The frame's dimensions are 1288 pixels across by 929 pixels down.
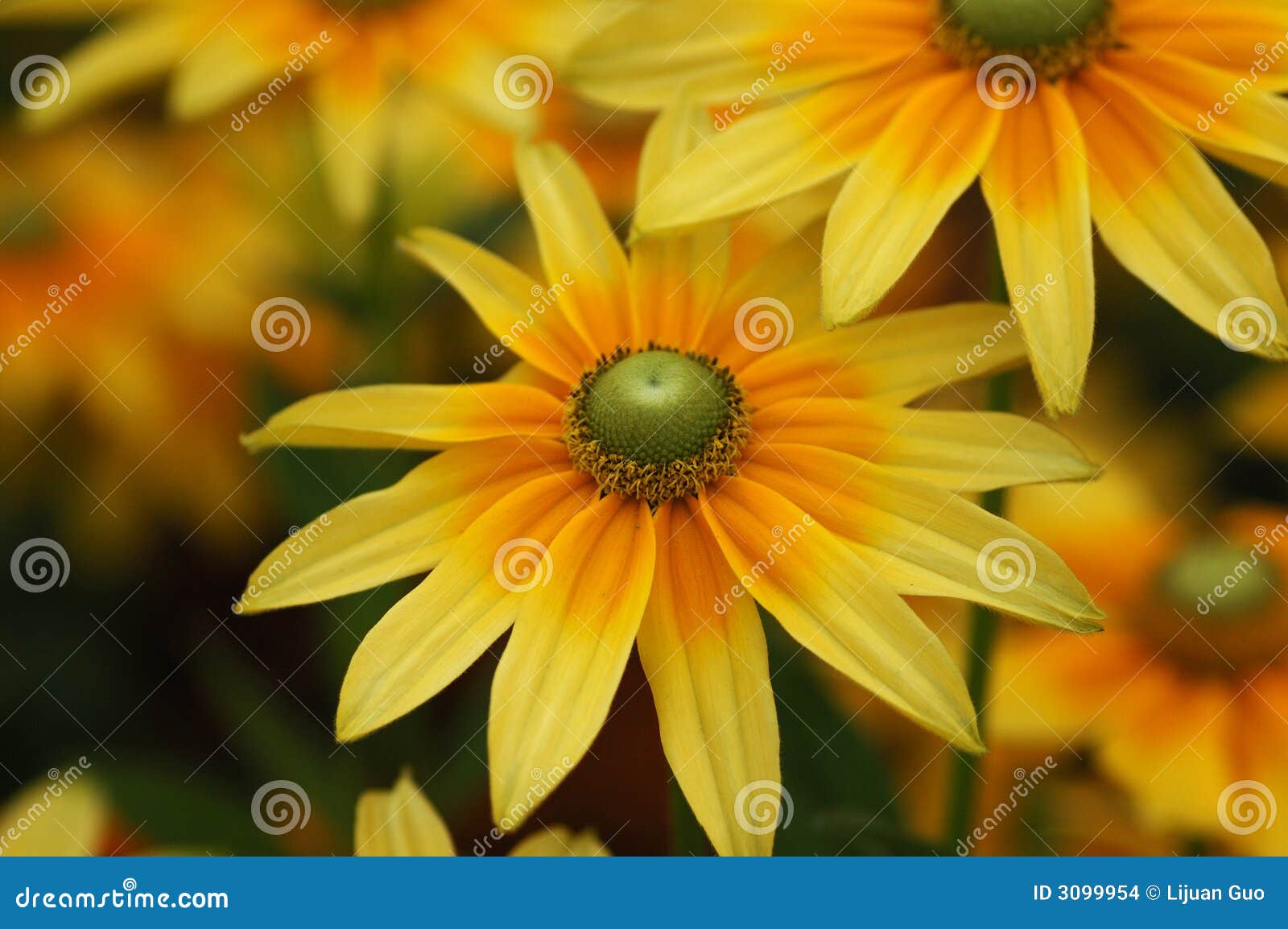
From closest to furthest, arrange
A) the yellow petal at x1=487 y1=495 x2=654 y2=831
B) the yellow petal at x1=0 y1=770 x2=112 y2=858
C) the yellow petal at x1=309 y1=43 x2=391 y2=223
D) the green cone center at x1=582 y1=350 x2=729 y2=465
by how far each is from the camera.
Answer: the yellow petal at x1=487 y1=495 x2=654 y2=831 < the green cone center at x1=582 y1=350 x2=729 y2=465 < the yellow petal at x1=0 y1=770 x2=112 y2=858 < the yellow petal at x1=309 y1=43 x2=391 y2=223

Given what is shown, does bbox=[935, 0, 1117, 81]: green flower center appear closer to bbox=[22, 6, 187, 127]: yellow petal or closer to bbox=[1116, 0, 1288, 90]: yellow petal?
bbox=[1116, 0, 1288, 90]: yellow petal

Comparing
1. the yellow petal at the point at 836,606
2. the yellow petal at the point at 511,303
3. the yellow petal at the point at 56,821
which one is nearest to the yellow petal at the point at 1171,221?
the yellow petal at the point at 836,606

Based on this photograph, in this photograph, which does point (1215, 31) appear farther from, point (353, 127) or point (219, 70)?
point (219, 70)

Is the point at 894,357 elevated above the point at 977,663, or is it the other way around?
the point at 894,357

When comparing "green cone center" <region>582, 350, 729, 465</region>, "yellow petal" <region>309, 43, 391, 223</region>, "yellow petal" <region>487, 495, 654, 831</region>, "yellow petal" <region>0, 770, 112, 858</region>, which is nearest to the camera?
"yellow petal" <region>487, 495, 654, 831</region>

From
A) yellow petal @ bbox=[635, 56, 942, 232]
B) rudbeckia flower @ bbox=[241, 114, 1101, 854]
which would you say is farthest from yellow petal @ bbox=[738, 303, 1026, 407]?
yellow petal @ bbox=[635, 56, 942, 232]

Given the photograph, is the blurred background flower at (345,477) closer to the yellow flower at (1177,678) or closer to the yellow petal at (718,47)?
the yellow flower at (1177,678)

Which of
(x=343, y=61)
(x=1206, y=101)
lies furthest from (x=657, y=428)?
(x=343, y=61)
